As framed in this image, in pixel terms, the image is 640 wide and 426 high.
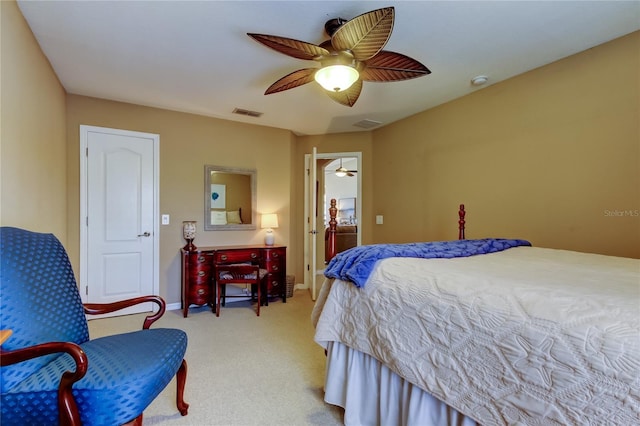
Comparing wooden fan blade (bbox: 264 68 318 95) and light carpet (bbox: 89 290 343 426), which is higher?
wooden fan blade (bbox: 264 68 318 95)

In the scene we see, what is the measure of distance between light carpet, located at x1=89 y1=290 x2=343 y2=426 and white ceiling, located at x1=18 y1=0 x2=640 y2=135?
2.39m

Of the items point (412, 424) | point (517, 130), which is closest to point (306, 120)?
point (517, 130)

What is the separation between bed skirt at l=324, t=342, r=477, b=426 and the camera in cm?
124

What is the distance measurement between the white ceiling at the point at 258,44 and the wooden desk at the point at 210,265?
1747mm

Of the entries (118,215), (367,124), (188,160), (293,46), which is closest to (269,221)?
(188,160)

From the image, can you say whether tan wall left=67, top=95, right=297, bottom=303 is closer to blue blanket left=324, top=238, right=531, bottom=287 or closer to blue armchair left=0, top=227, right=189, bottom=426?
blue armchair left=0, top=227, right=189, bottom=426

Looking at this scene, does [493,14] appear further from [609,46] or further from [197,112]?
[197,112]

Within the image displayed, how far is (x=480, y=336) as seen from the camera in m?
1.02

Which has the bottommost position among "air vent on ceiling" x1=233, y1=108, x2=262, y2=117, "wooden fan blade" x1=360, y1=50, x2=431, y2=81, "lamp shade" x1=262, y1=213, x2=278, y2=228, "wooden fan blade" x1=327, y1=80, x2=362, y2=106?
"lamp shade" x1=262, y1=213, x2=278, y2=228

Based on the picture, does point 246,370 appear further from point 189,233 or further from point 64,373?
point 189,233

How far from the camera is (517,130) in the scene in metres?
2.73

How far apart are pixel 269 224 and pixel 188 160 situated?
129 centimetres

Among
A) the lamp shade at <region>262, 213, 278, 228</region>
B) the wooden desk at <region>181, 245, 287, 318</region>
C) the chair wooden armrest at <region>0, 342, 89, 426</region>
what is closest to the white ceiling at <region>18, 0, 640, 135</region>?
the lamp shade at <region>262, 213, 278, 228</region>

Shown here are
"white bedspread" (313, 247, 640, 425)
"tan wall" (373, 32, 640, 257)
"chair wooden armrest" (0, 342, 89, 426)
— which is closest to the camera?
"white bedspread" (313, 247, 640, 425)
